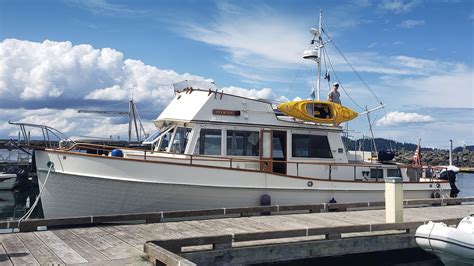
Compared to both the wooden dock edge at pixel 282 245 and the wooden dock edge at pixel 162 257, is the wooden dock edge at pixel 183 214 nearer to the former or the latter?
the wooden dock edge at pixel 282 245

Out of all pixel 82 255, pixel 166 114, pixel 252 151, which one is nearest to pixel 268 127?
pixel 252 151

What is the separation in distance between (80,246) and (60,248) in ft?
1.02

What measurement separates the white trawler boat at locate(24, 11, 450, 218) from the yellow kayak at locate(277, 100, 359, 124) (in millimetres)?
189

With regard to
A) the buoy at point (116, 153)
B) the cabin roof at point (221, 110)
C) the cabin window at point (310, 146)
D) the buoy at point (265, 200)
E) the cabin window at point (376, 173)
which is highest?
the cabin roof at point (221, 110)

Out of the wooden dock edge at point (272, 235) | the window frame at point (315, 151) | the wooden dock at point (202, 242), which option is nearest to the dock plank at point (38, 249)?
the wooden dock at point (202, 242)

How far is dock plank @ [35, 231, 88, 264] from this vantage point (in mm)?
6410

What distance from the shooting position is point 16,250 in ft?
22.4

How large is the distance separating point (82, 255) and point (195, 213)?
3353 millimetres

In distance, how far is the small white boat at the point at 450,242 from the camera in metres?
8.60

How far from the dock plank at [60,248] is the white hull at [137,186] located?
7.66ft

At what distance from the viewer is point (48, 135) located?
1162 centimetres

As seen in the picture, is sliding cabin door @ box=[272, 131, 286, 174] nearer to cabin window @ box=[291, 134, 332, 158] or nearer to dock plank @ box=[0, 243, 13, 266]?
cabin window @ box=[291, 134, 332, 158]

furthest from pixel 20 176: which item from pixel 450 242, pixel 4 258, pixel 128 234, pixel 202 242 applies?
pixel 450 242

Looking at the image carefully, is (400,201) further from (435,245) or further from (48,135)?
(48,135)
